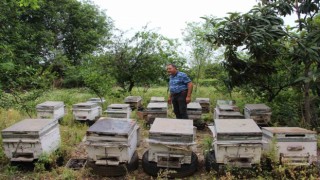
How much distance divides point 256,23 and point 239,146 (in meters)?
3.24

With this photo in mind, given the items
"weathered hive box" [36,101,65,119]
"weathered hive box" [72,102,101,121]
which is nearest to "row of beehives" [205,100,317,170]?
"weathered hive box" [72,102,101,121]

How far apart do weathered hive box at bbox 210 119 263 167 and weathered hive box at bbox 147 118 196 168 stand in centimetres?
41

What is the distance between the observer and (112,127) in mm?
4562

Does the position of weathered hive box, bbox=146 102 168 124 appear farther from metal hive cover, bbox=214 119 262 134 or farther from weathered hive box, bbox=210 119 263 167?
weathered hive box, bbox=210 119 263 167

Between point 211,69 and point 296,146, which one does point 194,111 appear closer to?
point 296,146

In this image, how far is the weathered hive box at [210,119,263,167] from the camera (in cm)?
418

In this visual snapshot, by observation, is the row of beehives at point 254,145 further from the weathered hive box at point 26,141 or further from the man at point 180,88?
the weathered hive box at point 26,141

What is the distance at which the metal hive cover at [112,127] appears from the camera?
4379 mm

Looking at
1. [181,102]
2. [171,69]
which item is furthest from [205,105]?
[171,69]

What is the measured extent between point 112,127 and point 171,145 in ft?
3.24

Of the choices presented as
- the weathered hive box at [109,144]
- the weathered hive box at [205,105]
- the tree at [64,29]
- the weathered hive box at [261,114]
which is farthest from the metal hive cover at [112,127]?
the tree at [64,29]

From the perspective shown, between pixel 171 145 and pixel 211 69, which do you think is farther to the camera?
pixel 211 69

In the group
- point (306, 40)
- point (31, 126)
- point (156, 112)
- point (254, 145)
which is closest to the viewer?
point (254, 145)

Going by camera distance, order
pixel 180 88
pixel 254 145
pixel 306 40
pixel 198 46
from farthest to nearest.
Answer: pixel 198 46 → pixel 180 88 → pixel 306 40 → pixel 254 145
